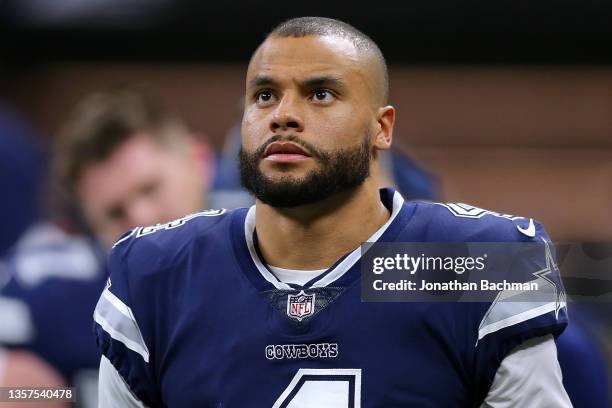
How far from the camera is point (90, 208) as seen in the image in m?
2.42

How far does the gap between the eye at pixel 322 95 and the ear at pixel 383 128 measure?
100 millimetres

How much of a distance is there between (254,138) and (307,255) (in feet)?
0.54

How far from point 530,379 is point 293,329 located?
287 mm

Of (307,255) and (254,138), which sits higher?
(254,138)

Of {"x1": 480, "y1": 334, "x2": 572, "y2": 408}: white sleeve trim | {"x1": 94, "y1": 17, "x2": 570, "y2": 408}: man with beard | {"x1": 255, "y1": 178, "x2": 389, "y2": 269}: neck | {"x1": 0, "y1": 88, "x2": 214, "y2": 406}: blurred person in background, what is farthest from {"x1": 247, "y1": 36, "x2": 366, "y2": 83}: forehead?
{"x1": 0, "y1": 88, "x2": 214, "y2": 406}: blurred person in background

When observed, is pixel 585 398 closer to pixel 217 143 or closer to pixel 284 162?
pixel 284 162

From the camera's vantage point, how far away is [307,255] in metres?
1.37

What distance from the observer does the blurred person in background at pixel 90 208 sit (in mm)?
2154

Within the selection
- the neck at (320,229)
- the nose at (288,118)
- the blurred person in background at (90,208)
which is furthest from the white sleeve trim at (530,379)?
the blurred person in background at (90,208)

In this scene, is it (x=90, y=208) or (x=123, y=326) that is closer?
(x=123, y=326)

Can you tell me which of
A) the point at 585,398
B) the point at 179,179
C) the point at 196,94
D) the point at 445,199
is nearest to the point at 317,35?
the point at 585,398

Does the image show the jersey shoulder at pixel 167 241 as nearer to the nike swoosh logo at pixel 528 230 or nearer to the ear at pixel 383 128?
the ear at pixel 383 128

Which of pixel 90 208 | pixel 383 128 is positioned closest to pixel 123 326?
pixel 383 128

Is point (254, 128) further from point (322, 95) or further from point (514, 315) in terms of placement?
point (514, 315)
